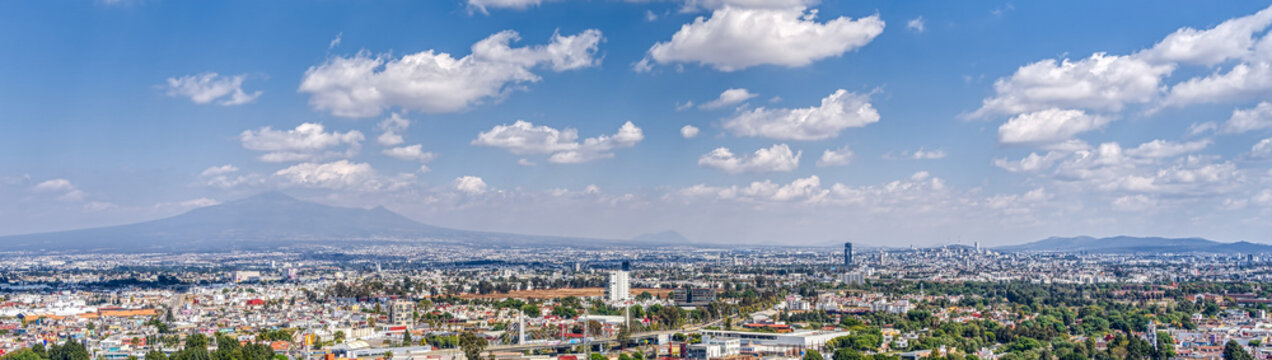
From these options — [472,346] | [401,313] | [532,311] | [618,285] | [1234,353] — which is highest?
[618,285]

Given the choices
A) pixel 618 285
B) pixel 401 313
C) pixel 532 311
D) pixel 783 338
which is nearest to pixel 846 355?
pixel 783 338

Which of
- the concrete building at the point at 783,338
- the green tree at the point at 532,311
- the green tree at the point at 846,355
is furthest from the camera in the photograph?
the green tree at the point at 532,311

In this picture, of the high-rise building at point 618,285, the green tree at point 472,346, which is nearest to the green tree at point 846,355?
the green tree at point 472,346

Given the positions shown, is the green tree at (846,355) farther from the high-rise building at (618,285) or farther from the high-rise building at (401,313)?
the high-rise building at (618,285)

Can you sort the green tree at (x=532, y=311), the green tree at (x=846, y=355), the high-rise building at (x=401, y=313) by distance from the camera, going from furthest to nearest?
Result: the green tree at (x=532, y=311), the high-rise building at (x=401, y=313), the green tree at (x=846, y=355)

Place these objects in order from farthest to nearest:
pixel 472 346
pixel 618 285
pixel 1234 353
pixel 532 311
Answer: pixel 618 285, pixel 532 311, pixel 472 346, pixel 1234 353

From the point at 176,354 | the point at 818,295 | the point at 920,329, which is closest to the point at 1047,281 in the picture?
the point at 818,295

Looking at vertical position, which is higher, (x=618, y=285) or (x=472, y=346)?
(x=618, y=285)

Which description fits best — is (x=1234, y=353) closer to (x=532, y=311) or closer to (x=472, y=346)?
(x=472, y=346)

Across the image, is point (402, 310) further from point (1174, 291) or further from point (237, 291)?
point (1174, 291)

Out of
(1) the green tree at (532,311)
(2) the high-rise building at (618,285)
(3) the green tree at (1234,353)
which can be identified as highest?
(2) the high-rise building at (618,285)

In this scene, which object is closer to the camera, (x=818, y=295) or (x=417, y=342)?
(x=417, y=342)
